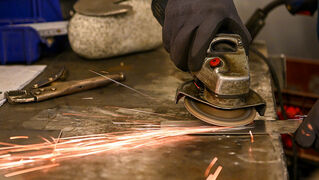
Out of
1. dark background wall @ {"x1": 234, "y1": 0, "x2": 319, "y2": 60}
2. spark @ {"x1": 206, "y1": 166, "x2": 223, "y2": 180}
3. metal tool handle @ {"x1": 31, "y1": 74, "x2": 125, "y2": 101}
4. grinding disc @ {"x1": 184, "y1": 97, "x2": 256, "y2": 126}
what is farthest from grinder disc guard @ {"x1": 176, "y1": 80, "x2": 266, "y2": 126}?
dark background wall @ {"x1": 234, "y1": 0, "x2": 319, "y2": 60}

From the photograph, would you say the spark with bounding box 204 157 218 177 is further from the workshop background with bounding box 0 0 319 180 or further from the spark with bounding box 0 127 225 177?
the spark with bounding box 0 127 225 177

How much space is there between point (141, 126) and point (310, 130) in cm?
67

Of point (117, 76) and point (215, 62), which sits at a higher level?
point (215, 62)

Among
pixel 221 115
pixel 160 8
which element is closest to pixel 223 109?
pixel 221 115

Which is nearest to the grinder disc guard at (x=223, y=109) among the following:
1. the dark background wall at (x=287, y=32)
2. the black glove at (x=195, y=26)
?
the black glove at (x=195, y=26)

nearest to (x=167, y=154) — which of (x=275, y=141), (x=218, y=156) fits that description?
(x=218, y=156)

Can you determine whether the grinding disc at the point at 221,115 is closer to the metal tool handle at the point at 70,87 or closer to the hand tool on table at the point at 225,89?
the hand tool on table at the point at 225,89

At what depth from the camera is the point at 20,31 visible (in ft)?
7.86

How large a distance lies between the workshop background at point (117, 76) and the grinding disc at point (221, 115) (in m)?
0.07

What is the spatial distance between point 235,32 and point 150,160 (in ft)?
2.09

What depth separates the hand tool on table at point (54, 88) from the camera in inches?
70.3

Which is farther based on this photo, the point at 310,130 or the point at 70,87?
the point at 70,87

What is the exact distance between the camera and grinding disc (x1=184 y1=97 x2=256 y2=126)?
1.44 meters

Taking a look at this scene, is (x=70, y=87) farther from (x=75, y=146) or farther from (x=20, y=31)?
(x=20, y=31)
